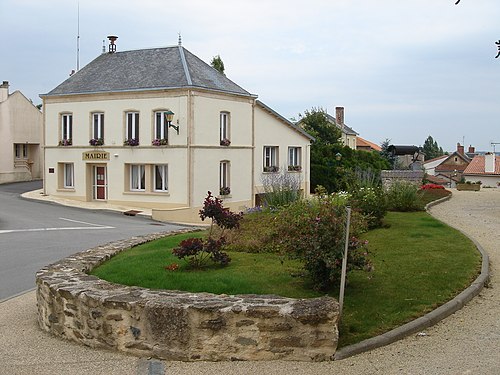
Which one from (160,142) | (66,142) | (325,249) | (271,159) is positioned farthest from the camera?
(271,159)

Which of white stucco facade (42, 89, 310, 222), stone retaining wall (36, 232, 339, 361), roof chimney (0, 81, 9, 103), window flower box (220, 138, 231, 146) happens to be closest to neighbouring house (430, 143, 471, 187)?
white stucco facade (42, 89, 310, 222)

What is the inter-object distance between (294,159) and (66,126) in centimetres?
1455

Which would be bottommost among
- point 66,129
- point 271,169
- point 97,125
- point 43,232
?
point 43,232

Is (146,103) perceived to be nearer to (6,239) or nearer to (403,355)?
(6,239)

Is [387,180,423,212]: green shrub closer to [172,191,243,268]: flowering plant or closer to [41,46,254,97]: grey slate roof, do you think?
[172,191,243,268]: flowering plant

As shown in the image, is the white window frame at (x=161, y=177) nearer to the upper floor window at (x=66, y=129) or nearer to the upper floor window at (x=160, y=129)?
the upper floor window at (x=160, y=129)

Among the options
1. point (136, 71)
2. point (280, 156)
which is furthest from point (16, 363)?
point (280, 156)

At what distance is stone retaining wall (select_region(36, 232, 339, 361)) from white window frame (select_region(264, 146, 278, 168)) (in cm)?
3088

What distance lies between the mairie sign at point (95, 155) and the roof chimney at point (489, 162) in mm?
39193

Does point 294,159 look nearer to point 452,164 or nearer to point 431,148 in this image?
point 452,164

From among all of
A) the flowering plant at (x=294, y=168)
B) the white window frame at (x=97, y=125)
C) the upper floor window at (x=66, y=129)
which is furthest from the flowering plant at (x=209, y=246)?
the flowering plant at (x=294, y=168)

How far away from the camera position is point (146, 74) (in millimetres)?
35031

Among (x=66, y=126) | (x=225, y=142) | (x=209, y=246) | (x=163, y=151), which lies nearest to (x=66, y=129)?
(x=66, y=126)

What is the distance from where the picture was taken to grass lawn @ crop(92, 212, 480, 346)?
337 inches
